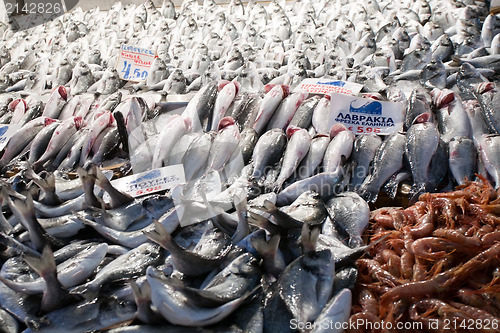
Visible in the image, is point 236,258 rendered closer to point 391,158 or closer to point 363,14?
point 391,158

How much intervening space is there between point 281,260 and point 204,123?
62.6 inches

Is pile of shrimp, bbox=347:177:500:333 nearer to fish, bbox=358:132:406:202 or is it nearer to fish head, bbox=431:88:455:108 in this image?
fish, bbox=358:132:406:202

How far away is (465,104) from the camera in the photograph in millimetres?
2814

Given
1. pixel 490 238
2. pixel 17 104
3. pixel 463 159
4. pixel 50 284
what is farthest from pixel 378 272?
pixel 17 104

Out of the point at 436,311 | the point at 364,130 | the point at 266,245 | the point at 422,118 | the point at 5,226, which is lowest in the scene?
the point at 5,226

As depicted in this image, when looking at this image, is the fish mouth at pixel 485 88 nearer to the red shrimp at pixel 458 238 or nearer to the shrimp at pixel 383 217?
the shrimp at pixel 383 217

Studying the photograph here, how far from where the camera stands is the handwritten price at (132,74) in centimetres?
427

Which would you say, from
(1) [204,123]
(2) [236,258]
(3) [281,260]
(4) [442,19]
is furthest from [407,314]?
(4) [442,19]

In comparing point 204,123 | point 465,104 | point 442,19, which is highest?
point 442,19

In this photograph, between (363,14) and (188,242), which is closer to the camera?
(188,242)

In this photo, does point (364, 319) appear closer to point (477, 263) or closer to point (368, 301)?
point (368, 301)

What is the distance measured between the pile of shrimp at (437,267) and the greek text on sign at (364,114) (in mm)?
745

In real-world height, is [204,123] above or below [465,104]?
below

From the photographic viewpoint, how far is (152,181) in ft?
8.41
